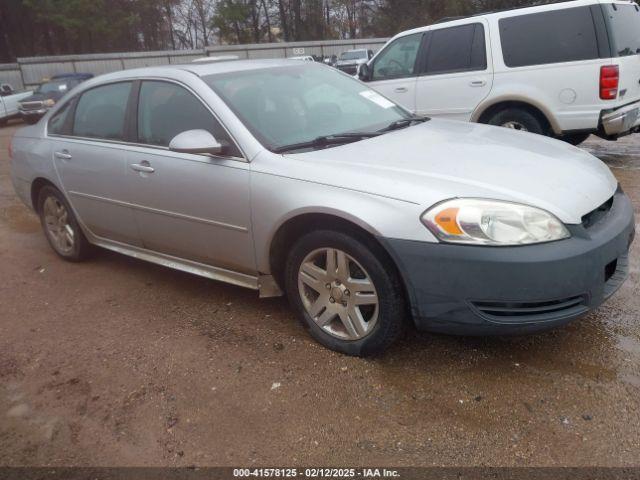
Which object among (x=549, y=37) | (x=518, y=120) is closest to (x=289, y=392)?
(x=518, y=120)

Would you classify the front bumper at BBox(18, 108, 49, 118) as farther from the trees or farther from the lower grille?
the trees

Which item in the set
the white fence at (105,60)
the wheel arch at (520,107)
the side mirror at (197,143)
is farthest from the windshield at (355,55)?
the side mirror at (197,143)

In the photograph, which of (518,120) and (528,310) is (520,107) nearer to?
(518,120)

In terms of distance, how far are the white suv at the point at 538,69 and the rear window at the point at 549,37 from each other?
0.01 meters

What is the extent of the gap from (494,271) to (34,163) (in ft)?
13.0

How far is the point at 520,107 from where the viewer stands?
22.3ft

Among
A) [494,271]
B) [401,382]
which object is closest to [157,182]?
[401,382]

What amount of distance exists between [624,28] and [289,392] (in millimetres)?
5872

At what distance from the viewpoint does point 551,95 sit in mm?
6473

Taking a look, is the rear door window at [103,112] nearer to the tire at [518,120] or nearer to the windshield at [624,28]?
the tire at [518,120]

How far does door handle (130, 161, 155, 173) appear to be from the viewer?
12.1 ft

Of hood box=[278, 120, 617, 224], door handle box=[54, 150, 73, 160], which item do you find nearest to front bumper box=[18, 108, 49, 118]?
door handle box=[54, 150, 73, 160]

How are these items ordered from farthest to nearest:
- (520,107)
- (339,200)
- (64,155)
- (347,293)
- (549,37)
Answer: (520,107)
(549,37)
(64,155)
(347,293)
(339,200)

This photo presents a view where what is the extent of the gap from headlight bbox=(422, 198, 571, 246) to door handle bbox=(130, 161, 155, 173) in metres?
1.96
